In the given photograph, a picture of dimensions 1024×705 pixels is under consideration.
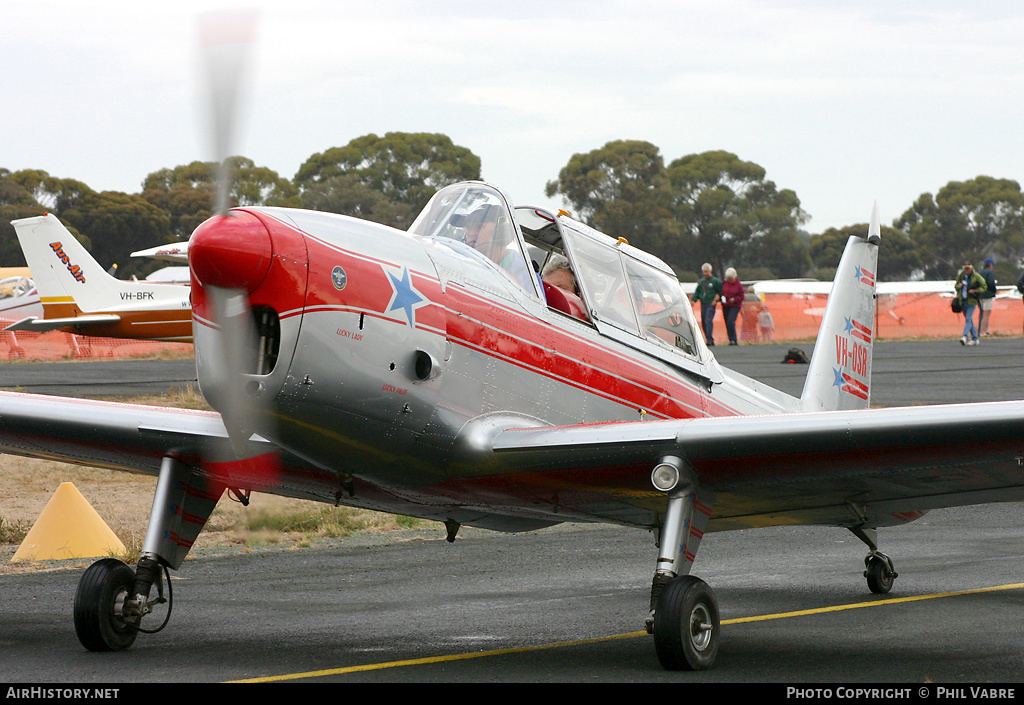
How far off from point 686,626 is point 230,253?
2.81 meters

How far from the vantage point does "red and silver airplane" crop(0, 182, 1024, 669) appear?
535 centimetres

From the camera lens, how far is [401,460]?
19.8 ft

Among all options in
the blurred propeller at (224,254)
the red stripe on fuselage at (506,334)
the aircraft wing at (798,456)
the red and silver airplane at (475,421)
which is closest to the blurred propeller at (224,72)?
the blurred propeller at (224,254)

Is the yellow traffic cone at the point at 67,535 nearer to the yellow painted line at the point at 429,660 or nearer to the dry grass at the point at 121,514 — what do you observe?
the dry grass at the point at 121,514

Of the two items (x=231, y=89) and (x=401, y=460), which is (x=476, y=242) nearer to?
(x=401, y=460)

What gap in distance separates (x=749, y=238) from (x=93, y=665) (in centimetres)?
9459

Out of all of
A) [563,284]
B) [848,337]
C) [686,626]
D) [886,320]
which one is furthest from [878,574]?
[886,320]

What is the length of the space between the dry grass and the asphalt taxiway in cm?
48

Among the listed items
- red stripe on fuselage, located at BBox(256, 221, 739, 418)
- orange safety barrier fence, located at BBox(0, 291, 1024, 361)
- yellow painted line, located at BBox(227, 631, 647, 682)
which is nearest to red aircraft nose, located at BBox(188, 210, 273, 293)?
red stripe on fuselage, located at BBox(256, 221, 739, 418)

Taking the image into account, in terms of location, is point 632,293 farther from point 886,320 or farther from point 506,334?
point 886,320

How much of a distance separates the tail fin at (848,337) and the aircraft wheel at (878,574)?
1504 mm

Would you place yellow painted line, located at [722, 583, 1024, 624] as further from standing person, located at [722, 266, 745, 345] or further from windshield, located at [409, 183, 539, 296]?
standing person, located at [722, 266, 745, 345]

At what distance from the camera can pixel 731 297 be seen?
99.7ft

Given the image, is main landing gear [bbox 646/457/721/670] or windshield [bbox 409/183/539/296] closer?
main landing gear [bbox 646/457/721/670]
